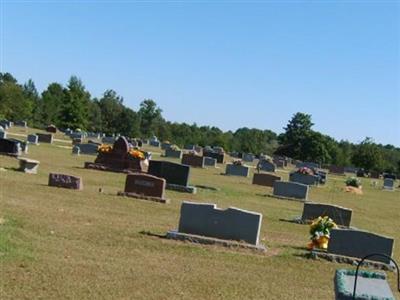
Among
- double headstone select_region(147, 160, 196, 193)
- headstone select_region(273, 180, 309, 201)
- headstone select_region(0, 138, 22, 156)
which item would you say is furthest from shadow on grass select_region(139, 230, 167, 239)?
headstone select_region(0, 138, 22, 156)

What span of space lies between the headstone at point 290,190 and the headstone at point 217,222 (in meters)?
14.8

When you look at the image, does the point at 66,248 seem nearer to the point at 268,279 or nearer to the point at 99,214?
the point at 268,279

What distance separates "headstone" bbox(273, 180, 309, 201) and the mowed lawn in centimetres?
895

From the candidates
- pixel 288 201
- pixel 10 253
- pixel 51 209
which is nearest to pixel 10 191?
pixel 51 209

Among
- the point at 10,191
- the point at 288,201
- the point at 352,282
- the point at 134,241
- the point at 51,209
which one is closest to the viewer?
the point at 352,282

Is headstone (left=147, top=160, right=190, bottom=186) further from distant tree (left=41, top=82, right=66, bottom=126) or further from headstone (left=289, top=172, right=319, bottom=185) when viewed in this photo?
distant tree (left=41, top=82, right=66, bottom=126)

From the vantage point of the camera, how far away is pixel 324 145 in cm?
10412

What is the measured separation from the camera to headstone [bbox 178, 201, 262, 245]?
13.9 metres

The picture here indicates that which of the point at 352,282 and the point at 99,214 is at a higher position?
the point at 352,282

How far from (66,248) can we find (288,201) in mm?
16942

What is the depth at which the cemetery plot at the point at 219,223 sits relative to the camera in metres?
13.8

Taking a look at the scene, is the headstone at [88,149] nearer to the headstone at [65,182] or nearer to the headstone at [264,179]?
the headstone at [264,179]

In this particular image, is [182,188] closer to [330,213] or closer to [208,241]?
[330,213]

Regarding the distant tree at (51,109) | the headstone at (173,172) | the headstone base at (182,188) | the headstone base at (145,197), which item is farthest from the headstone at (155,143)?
the headstone base at (145,197)
